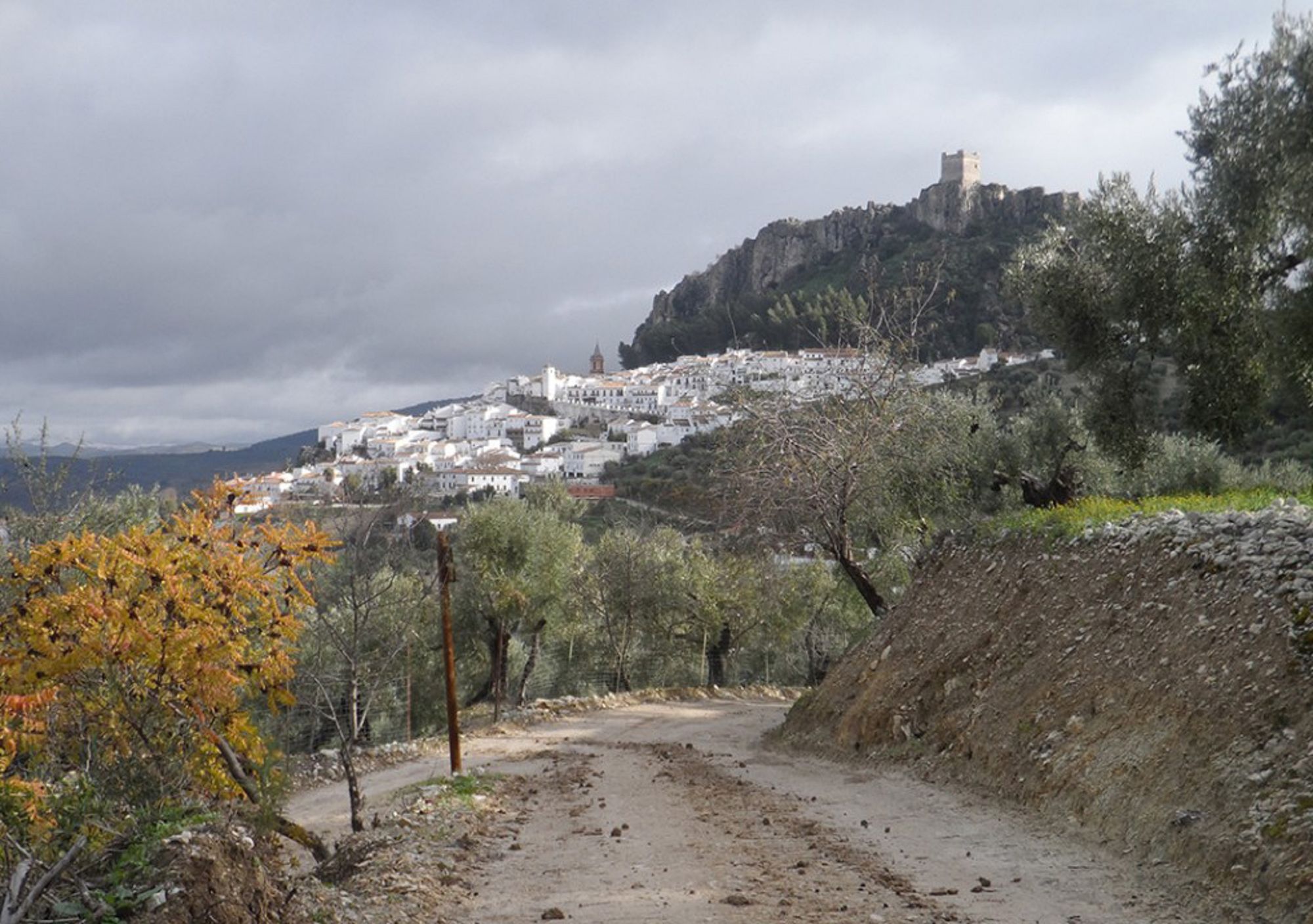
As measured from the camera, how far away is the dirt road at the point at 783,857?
6746 millimetres

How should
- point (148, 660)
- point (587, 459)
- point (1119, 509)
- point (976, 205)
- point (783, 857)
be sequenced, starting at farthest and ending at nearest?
point (976, 205), point (587, 459), point (1119, 509), point (783, 857), point (148, 660)

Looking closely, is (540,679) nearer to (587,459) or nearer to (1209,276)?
(1209,276)

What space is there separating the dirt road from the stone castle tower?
185 metres

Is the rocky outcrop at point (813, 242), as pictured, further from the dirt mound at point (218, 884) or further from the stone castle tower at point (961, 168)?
the dirt mound at point (218, 884)

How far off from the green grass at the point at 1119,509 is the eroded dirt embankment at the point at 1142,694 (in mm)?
317

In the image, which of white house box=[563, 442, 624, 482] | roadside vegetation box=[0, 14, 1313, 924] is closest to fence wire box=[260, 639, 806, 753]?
roadside vegetation box=[0, 14, 1313, 924]

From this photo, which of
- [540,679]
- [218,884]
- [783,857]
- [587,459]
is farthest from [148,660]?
[587,459]

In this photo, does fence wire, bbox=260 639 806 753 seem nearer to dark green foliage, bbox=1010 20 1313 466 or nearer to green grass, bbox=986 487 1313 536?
green grass, bbox=986 487 1313 536

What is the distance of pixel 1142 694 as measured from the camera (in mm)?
8938

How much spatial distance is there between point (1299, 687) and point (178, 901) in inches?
294

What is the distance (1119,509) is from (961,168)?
189 meters

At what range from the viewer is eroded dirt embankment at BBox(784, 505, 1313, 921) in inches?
267

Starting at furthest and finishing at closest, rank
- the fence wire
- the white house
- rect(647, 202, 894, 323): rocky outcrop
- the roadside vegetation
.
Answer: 1. rect(647, 202, 894, 323): rocky outcrop
2. the white house
3. the fence wire
4. the roadside vegetation

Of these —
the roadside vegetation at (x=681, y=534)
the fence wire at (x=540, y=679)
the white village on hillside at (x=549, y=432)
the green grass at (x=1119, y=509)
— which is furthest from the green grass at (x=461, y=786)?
the white village on hillside at (x=549, y=432)
